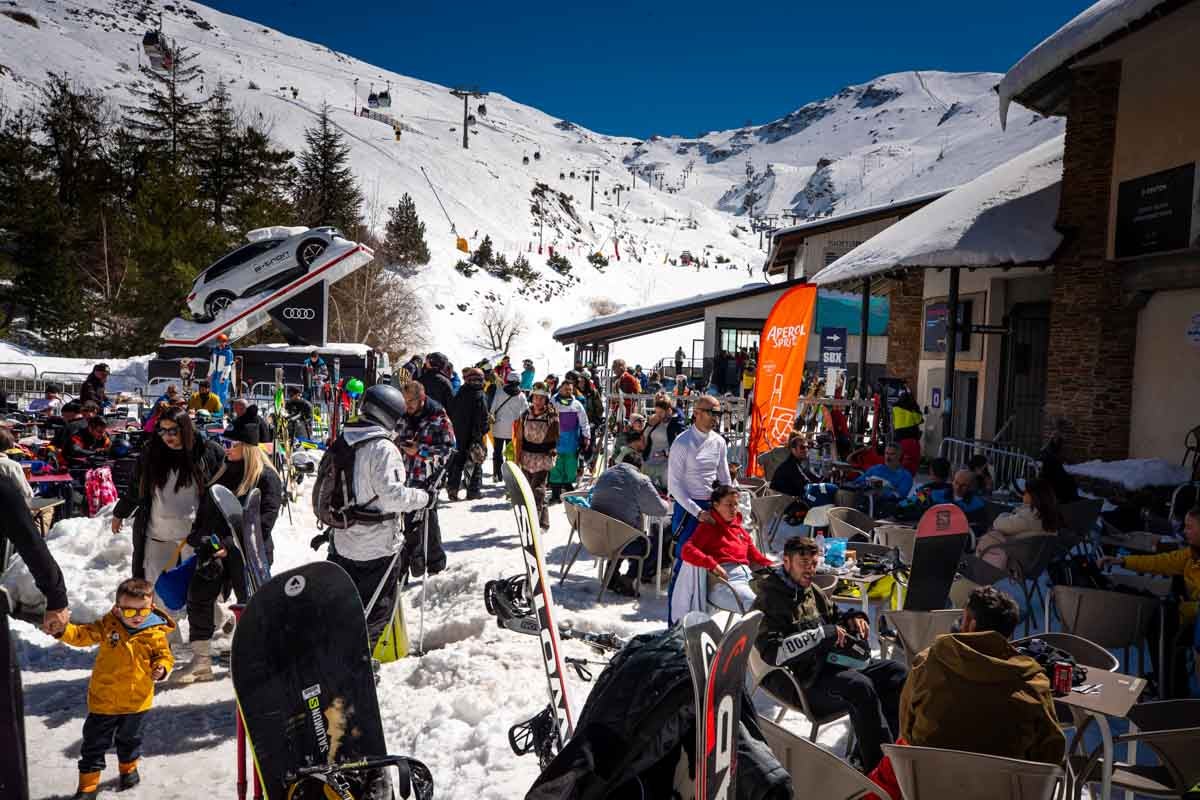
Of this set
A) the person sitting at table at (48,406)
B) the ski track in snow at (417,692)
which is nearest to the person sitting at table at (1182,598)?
the ski track in snow at (417,692)

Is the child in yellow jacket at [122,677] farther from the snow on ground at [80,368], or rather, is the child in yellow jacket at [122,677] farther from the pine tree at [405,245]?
the pine tree at [405,245]

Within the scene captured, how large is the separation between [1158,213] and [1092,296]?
1472 mm

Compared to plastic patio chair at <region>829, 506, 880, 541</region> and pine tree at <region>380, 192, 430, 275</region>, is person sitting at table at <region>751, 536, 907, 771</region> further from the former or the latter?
pine tree at <region>380, 192, 430, 275</region>

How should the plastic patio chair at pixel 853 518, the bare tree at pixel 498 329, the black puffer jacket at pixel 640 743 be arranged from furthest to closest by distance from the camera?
the bare tree at pixel 498 329, the plastic patio chair at pixel 853 518, the black puffer jacket at pixel 640 743

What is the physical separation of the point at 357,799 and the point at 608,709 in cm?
120

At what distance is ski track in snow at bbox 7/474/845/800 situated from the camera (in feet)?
13.7

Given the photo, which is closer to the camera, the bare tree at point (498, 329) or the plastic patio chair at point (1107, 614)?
the plastic patio chair at point (1107, 614)

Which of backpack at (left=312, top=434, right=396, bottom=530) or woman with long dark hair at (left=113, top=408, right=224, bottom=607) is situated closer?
backpack at (left=312, top=434, right=396, bottom=530)

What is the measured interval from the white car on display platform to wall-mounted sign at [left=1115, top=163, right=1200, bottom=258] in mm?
18122

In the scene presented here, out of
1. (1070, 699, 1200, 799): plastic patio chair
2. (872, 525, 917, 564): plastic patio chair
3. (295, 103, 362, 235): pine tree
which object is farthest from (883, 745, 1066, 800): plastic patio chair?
(295, 103, 362, 235): pine tree

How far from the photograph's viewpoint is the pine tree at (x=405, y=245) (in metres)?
55.8

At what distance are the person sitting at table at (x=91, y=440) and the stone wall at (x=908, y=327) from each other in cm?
1541

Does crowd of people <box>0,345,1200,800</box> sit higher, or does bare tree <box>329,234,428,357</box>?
bare tree <box>329,234,428,357</box>

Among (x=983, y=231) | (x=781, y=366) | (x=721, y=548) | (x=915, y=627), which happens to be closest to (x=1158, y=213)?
(x=983, y=231)
